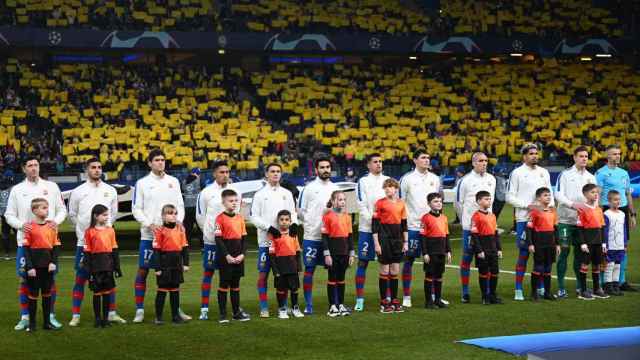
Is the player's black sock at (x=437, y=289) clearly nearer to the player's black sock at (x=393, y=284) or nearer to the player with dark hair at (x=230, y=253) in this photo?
the player's black sock at (x=393, y=284)

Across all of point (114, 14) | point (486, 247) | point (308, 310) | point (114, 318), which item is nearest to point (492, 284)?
point (486, 247)

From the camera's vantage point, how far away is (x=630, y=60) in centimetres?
4622

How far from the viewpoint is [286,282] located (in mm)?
12812

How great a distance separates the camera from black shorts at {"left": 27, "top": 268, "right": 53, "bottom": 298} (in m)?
12.2

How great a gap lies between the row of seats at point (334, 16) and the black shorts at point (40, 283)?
26.7m

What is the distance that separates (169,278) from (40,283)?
1.49 metres

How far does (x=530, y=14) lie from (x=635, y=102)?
584cm

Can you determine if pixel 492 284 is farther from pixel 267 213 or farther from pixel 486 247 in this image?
pixel 267 213

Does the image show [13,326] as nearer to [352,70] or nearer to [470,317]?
[470,317]

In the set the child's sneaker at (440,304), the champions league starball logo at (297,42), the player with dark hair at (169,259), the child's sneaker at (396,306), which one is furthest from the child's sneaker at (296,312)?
the champions league starball logo at (297,42)

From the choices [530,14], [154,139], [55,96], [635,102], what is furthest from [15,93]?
[635,102]

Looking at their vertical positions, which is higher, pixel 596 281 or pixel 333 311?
pixel 596 281

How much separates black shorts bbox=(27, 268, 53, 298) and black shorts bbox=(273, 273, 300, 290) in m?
2.70

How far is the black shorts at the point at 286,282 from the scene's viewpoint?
12.8 metres
